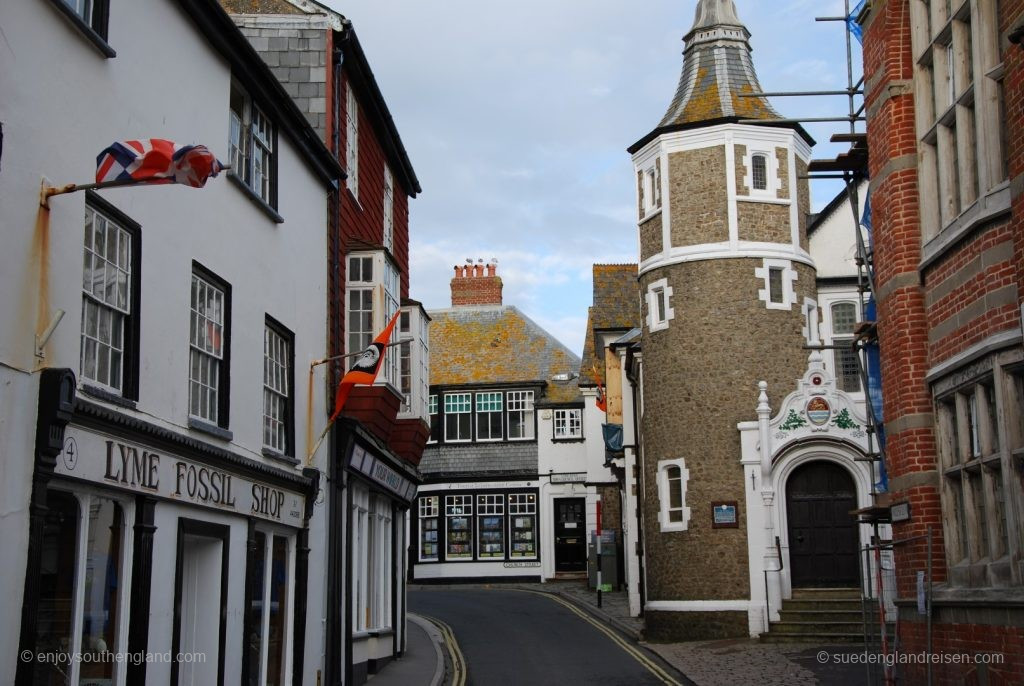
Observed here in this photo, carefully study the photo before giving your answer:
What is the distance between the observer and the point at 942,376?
452 inches

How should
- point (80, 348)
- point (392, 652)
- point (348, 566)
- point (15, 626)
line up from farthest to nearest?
point (392, 652), point (348, 566), point (80, 348), point (15, 626)

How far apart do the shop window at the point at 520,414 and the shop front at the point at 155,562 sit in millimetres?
29603

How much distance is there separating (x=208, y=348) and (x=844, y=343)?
61.0ft

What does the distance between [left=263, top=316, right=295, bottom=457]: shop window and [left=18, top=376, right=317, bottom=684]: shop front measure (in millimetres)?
485

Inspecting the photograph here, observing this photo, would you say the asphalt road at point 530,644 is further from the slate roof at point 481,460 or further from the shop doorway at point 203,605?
the slate roof at point 481,460

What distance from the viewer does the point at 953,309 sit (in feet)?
37.1

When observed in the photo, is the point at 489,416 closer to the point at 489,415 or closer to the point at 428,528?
the point at 489,415

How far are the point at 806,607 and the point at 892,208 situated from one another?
13.6m

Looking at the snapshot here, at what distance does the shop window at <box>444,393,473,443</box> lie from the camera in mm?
44719

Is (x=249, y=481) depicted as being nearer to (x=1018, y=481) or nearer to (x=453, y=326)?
(x=1018, y=481)

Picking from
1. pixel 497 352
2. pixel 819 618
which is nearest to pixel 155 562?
pixel 819 618

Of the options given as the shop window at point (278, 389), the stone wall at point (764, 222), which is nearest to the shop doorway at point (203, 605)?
the shop window at point (278, 389)

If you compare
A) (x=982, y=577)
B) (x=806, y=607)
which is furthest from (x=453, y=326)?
(x=982, y=577)

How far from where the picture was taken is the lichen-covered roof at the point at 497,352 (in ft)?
148
